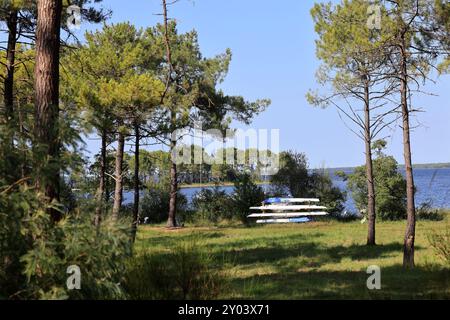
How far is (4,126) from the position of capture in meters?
4.11

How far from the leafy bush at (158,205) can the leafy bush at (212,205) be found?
3.33ft

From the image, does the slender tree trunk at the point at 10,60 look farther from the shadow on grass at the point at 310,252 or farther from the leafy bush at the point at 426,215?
the leafy bush at the point at 426,215

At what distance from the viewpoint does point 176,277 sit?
4395 mm

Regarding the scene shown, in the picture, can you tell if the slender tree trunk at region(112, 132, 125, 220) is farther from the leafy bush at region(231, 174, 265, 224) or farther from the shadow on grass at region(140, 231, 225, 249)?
the leafy bush at region(231, 174, 265, 224)

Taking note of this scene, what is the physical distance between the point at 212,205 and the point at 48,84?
22.4m

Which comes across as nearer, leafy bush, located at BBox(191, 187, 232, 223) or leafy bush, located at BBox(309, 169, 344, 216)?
leafy bush, located at BBox(191, 187, 232, 223)

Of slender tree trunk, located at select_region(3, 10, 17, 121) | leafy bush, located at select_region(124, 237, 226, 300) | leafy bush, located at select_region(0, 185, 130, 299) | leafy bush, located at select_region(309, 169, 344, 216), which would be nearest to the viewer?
leafy bush, located at select_region(0, 185, 130, 299)

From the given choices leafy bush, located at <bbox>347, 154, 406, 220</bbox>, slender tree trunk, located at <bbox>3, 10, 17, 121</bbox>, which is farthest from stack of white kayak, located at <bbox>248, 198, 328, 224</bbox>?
slender tree trunk, located at <bbox>3, 10, 17, 121</bbox>

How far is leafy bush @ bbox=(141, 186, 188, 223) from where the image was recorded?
94.0 feet

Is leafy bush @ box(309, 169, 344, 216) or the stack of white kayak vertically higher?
leafy bush @ box(309, 169, 344, 216)

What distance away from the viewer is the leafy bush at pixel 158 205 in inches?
1128

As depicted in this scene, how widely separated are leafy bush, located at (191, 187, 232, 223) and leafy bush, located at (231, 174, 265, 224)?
0.46 m

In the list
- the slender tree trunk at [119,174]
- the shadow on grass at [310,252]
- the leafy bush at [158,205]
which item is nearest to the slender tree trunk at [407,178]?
the shadow on grass at [310,252]
